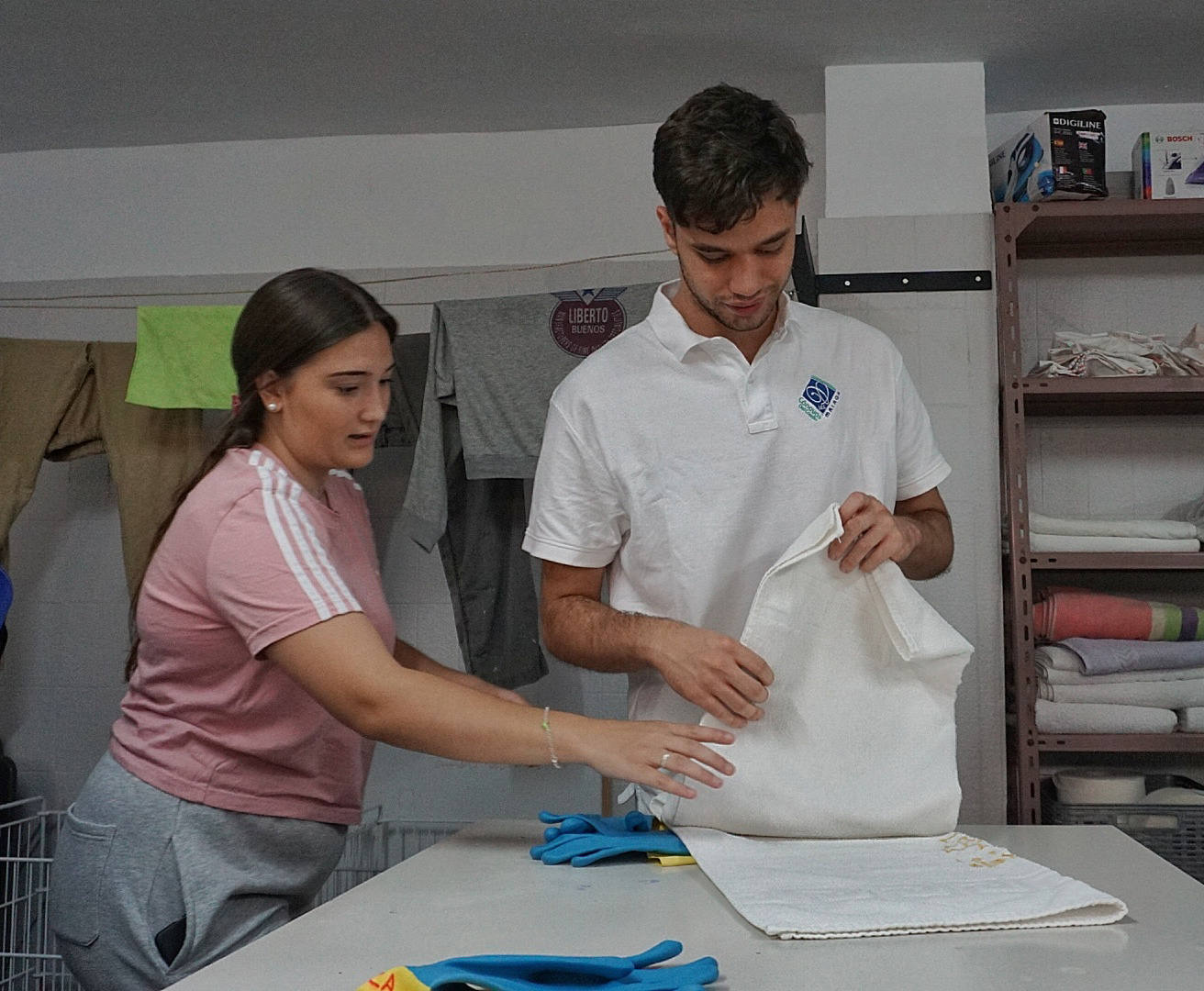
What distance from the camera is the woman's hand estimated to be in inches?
47.5

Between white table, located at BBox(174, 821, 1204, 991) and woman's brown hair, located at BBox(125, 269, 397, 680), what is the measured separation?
0.52m

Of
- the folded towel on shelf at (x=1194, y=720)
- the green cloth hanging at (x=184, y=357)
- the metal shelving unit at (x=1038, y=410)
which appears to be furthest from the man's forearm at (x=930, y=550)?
the green cloth hanging at (x=184, y=357)

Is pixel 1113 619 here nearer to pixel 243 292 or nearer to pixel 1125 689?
pixel 1125 689

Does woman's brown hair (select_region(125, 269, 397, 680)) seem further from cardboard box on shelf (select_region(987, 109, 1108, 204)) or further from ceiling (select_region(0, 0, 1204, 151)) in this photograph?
cardboard box on shelf (select_region(987, 109, 1108, 204))

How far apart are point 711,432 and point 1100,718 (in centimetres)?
151

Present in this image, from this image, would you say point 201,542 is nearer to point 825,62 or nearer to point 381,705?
point 381,705

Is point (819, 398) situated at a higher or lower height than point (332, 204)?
lower

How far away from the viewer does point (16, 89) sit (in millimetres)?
3141

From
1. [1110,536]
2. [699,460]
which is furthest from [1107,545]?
[699,460]

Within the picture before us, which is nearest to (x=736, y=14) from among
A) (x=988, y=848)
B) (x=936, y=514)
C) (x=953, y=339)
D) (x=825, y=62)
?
(x=825, y=62)

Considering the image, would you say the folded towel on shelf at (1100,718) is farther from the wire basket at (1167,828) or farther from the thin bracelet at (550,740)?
the thin bracelet at (550,740)

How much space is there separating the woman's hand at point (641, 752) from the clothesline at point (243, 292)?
2.17 meters

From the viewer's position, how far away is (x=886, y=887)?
1.07 meters

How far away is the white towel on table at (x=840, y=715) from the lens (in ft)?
4.23
